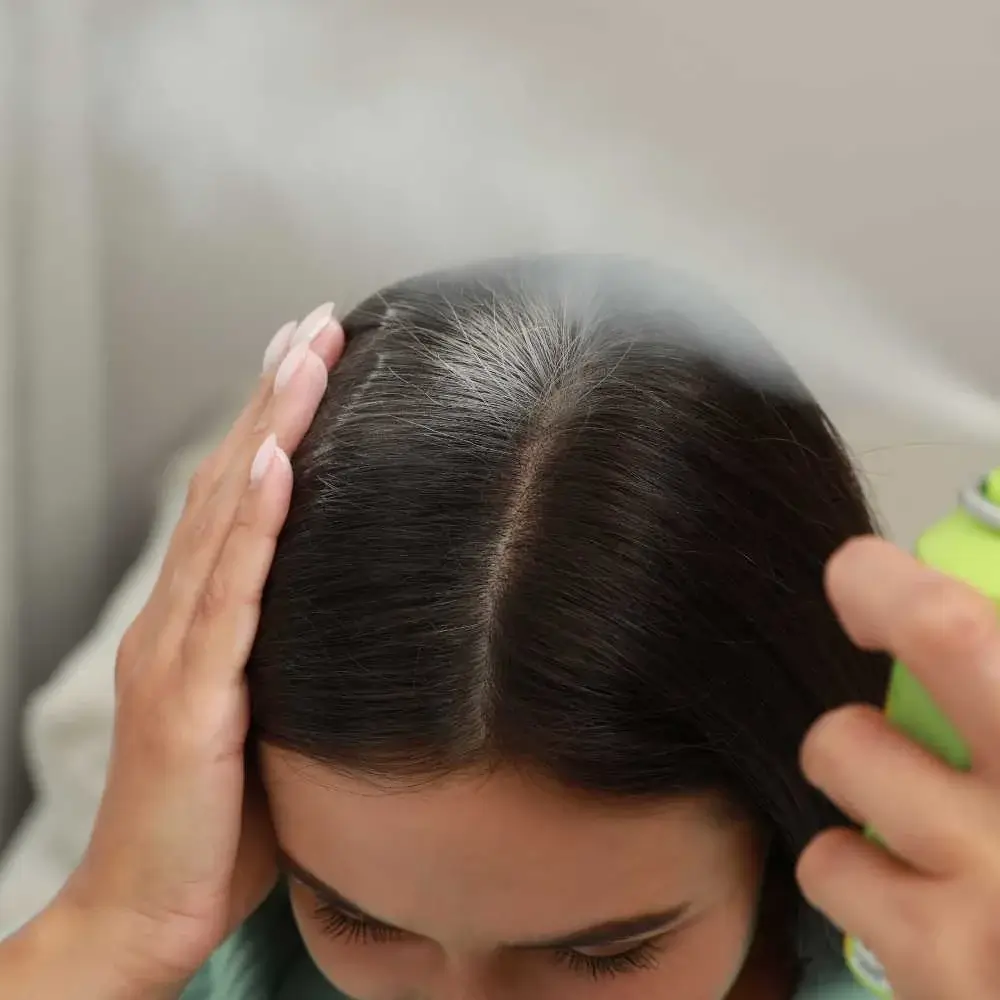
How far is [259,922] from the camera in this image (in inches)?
29.0

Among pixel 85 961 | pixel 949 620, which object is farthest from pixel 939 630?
pixel 85 961

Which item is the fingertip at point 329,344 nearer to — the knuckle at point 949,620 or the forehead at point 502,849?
the forehead at point 502,849

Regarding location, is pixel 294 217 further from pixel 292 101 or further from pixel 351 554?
pixel 351 554

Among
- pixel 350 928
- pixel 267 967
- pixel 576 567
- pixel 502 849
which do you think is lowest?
pixel 267 967

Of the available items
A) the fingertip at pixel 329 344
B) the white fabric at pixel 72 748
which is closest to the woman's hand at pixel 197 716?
the fingertip at pixel 329 344

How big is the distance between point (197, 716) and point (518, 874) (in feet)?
0.52

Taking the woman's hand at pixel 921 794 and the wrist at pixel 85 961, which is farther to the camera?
the wrist at pixel 85 961

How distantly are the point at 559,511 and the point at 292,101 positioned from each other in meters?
0.28

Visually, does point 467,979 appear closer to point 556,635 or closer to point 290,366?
point 556,635

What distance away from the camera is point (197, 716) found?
1.69 feet

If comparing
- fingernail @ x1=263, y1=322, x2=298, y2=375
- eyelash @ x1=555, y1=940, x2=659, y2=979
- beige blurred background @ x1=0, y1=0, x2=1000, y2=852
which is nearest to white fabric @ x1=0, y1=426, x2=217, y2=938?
beige blurred background @ x1=0, y1=0, x2=1000, y2=852

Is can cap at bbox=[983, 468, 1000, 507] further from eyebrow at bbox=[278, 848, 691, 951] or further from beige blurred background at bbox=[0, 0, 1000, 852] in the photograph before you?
eyebrow at bbox=[278, 848, 691, 951]

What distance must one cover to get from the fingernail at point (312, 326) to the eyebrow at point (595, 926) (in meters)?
0.25

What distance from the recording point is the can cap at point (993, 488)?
286 millimetres
